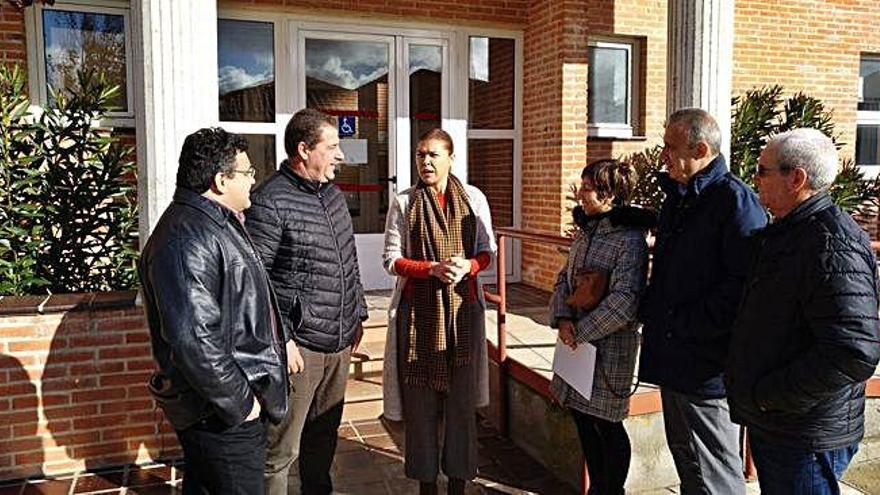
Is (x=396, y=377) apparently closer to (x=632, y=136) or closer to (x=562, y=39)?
(x=562, y=39)

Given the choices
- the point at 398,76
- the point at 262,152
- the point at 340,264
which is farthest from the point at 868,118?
the point at 340,264

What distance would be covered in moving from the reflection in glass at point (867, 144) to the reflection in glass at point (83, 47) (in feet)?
27.8

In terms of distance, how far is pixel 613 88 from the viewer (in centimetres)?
761

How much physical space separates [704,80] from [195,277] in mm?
4061

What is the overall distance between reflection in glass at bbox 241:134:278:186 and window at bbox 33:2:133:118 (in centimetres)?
109

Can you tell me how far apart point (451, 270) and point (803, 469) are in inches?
60.0

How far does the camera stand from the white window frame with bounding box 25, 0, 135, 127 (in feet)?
19.3

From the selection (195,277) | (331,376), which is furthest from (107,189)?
(195,277)

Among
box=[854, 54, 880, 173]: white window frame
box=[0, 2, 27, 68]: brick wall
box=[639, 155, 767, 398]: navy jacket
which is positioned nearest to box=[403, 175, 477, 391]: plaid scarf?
box=[639, 155, 767, 398]: navy jacket

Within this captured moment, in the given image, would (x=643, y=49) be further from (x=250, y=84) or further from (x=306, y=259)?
(x=306, y=259)

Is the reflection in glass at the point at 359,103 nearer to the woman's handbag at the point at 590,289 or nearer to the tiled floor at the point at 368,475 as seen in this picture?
the tiled floor at the point at 368,475

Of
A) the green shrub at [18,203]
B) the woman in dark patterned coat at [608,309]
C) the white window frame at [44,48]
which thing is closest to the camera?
the woman in dark patterned coat at [608,309]

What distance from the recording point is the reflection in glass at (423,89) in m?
7.04

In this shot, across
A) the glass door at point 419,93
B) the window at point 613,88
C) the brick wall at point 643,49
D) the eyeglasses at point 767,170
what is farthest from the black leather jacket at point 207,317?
the window at point 613,88
